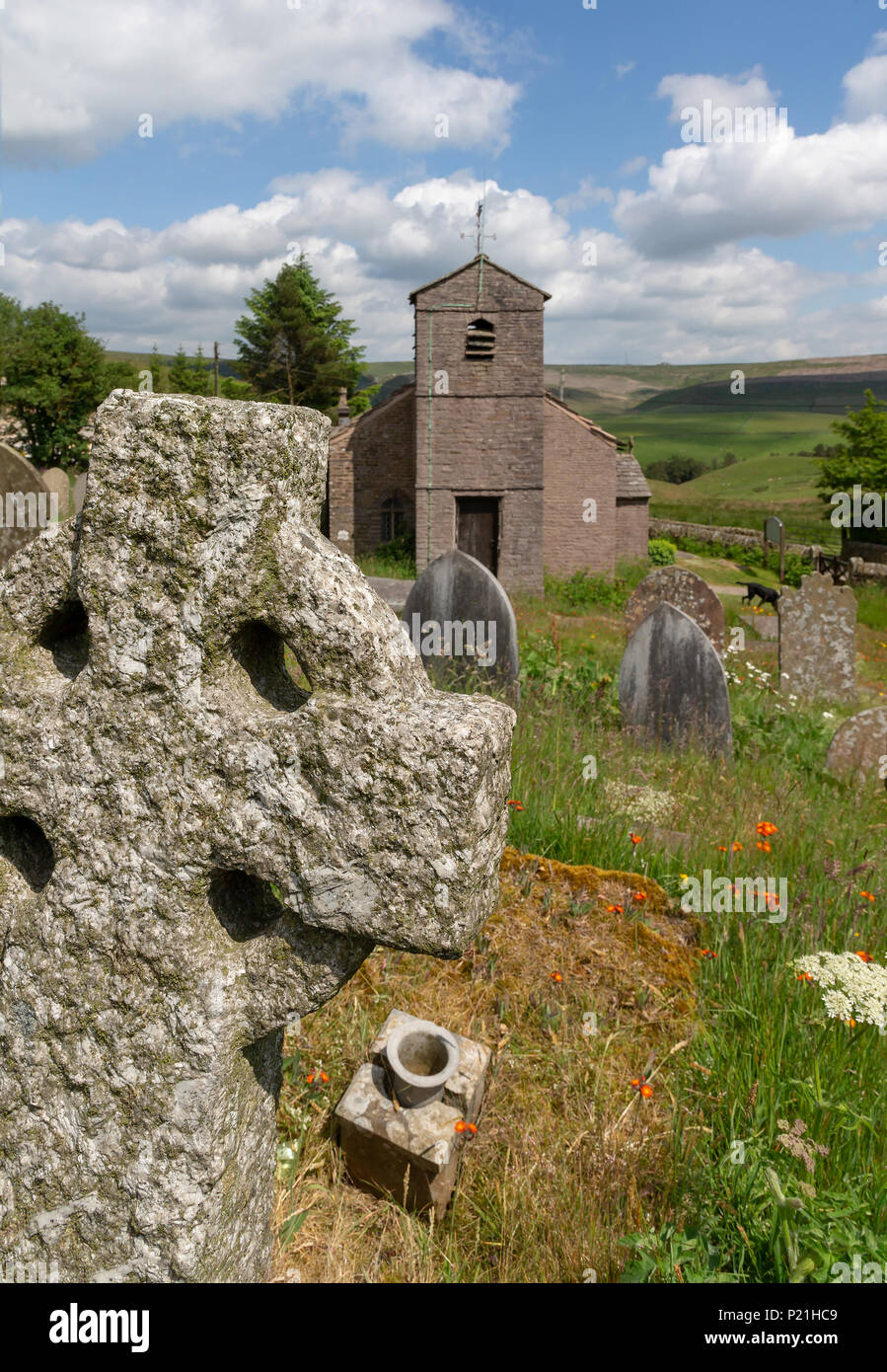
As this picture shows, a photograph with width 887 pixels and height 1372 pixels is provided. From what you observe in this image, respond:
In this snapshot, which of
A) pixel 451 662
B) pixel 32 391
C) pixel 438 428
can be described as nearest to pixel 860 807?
pixel 451 662

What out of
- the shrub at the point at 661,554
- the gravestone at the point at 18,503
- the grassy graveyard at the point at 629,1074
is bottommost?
the grassy graveyard at the point at 629,1074

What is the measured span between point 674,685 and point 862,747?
1.56m

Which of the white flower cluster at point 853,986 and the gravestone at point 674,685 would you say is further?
the gravestone at point 674,685

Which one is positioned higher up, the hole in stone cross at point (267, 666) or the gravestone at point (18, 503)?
the gravestone at point (18, 503)

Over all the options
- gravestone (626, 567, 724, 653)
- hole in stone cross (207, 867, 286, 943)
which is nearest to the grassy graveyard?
hole in stone cross (207, 867, 286, 943)

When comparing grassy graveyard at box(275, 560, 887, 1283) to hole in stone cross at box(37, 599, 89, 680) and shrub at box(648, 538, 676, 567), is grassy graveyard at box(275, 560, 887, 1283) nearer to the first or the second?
hole in stone cross at box(37, 599, 89, 680)

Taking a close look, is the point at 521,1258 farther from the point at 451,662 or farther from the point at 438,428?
the point at 438,428

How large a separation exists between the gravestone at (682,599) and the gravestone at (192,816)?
354 inches

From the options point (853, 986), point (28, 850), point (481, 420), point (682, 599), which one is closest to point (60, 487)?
point (682, 599)

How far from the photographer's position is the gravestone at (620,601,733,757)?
7.25 m

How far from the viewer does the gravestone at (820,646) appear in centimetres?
1092

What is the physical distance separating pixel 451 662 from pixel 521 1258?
593 cm

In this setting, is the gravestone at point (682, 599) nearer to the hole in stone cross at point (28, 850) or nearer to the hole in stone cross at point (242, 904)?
the hole in stone cross at point (242, 904)

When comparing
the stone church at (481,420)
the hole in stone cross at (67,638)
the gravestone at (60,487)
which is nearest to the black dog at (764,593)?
the stone church at (481,420)
